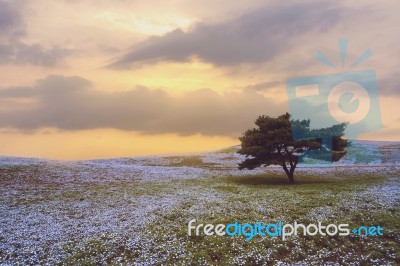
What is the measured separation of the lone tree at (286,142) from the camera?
171 feet

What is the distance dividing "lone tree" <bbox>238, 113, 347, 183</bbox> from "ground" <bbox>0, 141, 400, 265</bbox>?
4047 millimetres

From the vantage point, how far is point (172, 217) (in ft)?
100

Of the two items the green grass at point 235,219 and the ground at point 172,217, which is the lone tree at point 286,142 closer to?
the ground at point 172,217

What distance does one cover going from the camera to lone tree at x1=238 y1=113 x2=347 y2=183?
5200 centimetres

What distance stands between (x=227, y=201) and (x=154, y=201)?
8110 millimetres

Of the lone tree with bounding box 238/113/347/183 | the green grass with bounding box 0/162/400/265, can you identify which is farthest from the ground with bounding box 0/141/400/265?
the lone tree with bounding box 238/113/347/183

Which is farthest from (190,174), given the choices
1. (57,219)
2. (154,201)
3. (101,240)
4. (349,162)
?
(349,162)

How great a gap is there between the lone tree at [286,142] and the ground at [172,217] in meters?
4.05

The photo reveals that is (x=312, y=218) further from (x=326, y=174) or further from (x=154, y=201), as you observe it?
(x=326, y=174)

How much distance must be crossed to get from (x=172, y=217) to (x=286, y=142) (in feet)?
90.2

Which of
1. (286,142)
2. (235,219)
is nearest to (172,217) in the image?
(235,219)

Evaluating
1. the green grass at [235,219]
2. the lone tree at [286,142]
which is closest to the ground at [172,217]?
the green grass at [235,219]

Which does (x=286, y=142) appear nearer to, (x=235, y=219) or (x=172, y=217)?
(x=235, y=219)

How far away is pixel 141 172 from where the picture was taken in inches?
2438
